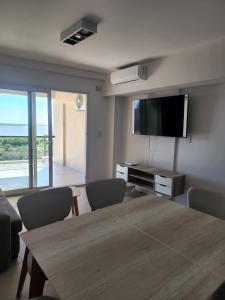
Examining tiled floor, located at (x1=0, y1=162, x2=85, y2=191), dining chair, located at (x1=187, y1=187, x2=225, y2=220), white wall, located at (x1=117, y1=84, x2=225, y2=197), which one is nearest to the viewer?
dining chair, located at (x1=187, y1=187, x2=225, y2=220)

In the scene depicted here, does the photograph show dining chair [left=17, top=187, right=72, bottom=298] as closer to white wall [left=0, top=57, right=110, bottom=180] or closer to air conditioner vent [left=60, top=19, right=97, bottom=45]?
air conditioner vent [left=60, top=19, right=97, bottom=45]

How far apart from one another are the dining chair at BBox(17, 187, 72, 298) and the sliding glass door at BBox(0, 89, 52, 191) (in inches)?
103

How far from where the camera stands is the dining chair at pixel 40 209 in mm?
1508

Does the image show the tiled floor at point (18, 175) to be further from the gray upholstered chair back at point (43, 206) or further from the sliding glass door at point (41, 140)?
the gray upholstered chair back at point (43, 206)

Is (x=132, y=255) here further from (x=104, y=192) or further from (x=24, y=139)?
(x=24, y=139)

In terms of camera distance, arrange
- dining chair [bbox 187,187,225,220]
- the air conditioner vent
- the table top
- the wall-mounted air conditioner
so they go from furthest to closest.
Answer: the wall-mounted air conditioner, the air conditioner vent, dining chair [bbox 187,187,225,220], the table top

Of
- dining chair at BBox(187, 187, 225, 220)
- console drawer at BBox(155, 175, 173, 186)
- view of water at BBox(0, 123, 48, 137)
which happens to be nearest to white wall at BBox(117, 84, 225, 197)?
console drawer at BBox(155, 175, 173, 186)

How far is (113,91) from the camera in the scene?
4.34m

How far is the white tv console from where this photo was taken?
331 centimetres

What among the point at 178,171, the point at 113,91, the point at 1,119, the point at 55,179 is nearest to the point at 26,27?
the point at 1,119

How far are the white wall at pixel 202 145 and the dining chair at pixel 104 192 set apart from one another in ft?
5.61

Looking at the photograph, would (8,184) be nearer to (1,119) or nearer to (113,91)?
(1,119)

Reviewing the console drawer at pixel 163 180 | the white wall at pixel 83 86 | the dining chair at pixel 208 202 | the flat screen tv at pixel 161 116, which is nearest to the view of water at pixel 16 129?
the white wall at pixel 83 86

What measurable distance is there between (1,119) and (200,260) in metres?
3.78
